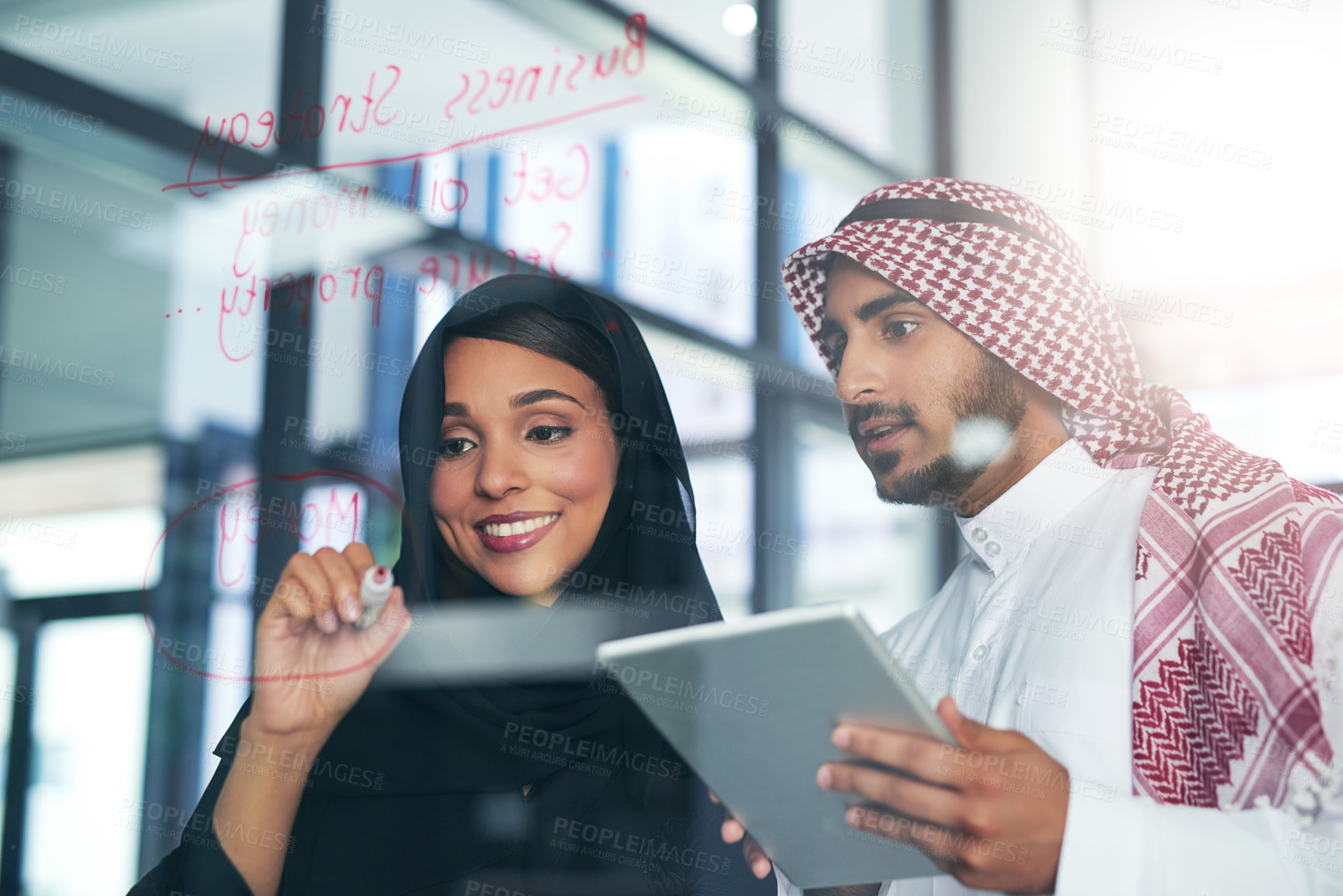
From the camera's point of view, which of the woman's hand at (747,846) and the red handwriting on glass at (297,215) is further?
the red handwriting on glass at (297,215)

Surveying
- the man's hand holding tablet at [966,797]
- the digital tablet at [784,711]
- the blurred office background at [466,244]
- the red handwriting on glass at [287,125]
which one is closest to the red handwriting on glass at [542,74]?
the blurred office background at [466,244]

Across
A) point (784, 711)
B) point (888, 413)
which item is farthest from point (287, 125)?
point (784, 711)

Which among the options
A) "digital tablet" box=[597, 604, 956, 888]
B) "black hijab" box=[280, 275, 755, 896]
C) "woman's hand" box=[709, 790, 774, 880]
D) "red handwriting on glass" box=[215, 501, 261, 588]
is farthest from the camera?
"red handwriting on glass" box=[215, 501, 261, 588]

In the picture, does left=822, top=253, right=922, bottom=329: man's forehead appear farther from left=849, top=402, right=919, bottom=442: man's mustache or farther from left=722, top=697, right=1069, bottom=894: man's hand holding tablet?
left=722, top=697, right=1069, bottom=894: man's hand holding tablet

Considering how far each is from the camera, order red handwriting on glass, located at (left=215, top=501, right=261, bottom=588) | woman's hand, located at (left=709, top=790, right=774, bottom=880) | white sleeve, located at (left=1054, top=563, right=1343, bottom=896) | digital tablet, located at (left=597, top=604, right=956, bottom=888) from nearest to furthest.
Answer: digital tablet, located at (left=597, top=604, right=956, bottom=888), white sleeve, located at (left=1054, top=563, right=1343, bottom=896), woman's hand, located at (left=709, top=790, right=774, bottom=880), red handwriting on glass, located at (left=215, top=501, right=261, bottom=588)

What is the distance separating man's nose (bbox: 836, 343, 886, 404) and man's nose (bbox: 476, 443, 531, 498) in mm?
409

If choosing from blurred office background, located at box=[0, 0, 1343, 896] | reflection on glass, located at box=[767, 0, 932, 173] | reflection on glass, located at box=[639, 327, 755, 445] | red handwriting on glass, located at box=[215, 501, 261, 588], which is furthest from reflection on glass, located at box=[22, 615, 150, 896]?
reflection on glass, located at box=[767, 0, 932, 173]

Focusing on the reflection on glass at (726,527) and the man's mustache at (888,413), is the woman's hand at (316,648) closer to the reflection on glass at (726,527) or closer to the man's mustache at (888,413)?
the reflection on glass at (726,527)

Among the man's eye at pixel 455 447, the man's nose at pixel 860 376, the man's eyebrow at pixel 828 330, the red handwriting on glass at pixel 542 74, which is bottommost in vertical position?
the man's eye at pixel 455 447

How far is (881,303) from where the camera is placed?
1220 millimetres

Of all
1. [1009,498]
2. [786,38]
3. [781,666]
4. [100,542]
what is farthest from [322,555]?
[786,38]

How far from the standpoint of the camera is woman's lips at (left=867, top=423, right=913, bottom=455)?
1.23 metres

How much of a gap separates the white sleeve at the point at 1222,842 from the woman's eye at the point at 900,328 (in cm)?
49

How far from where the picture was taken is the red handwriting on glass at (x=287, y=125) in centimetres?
139
